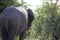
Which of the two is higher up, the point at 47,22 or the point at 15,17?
the point at 15,17

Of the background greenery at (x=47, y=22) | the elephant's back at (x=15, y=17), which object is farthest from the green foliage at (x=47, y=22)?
the elephant's back at (x=15, y=17)

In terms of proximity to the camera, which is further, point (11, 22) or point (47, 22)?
point (47, 22)

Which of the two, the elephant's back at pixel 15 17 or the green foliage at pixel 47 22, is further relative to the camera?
the green foliage at pixel 47 22

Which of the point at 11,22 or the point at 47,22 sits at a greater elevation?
the point at 11,22

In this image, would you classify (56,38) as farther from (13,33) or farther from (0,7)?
(13,33)

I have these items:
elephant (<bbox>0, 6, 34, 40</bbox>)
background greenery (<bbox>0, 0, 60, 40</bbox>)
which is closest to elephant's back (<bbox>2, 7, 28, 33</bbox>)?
elephant (<bbox>0, 6, 34, 40</bbox>)

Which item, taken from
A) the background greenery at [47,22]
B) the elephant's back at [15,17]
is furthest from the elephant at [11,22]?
the background greenery at [47,22]

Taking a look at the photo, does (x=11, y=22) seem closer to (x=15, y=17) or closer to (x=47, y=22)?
(x=15, y=17)

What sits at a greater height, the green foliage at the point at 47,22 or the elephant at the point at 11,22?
the elephant at the point at 11,22

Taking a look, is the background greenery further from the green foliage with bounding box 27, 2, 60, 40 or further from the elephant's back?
the elephant's back

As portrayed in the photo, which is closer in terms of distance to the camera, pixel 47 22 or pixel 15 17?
pixel 15 17

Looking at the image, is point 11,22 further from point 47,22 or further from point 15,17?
point 47,22

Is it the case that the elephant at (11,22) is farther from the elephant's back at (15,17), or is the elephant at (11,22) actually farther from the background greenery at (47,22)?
the background greenery at (47,22)

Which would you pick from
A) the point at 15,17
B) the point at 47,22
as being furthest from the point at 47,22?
the point at 15,17
